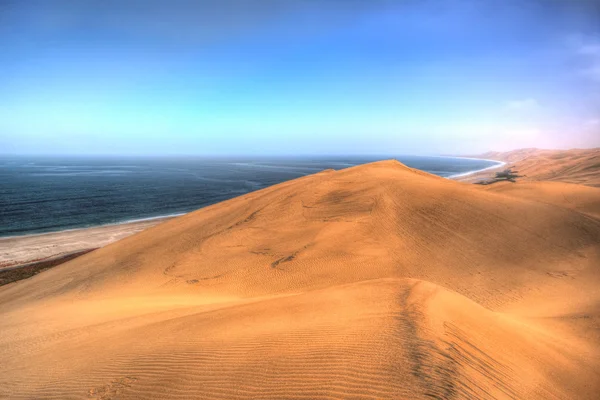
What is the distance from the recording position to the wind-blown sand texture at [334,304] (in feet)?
14.6

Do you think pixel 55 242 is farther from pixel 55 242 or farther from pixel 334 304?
pixel 334 304

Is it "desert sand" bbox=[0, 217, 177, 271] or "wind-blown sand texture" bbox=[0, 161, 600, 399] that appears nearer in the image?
"wind-blown sand texture" bbox=[0, 161, 600, 399]

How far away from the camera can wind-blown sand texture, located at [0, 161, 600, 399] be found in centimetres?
446

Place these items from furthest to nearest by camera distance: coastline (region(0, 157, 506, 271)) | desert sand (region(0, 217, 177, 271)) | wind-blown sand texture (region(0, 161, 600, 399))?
1. desert sand (region(0, 217, 177, 271))
2. coastline (region(0, 157, 506, 271))
3. wind-blown sand texture (region(0, 161, 600, 399))

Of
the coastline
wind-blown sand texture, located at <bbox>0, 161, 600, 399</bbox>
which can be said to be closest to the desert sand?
the coastline

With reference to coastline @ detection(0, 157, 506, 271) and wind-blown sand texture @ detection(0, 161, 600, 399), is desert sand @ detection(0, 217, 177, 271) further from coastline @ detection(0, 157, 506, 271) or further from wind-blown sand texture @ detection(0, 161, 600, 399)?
wind-blown sand texture @ detection(0, 161, 600, 399)

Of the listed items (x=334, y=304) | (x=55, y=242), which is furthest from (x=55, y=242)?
(x=334, y=304)

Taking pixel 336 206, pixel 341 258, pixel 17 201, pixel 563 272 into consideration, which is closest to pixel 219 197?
pixel 17 201

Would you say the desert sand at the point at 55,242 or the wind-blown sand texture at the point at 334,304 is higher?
the wind-blown sand texture at the point at 334,304

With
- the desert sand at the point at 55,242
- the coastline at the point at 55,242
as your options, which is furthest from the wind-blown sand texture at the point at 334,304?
the desert sand at the point at 55,242

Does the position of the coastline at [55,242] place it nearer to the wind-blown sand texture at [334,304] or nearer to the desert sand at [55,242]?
the desert sand at [55,242]

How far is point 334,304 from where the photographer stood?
711 cm

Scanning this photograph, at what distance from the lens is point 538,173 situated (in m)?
69.2

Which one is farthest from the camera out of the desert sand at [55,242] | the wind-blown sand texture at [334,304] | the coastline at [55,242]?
the desert sand at [55,242]
